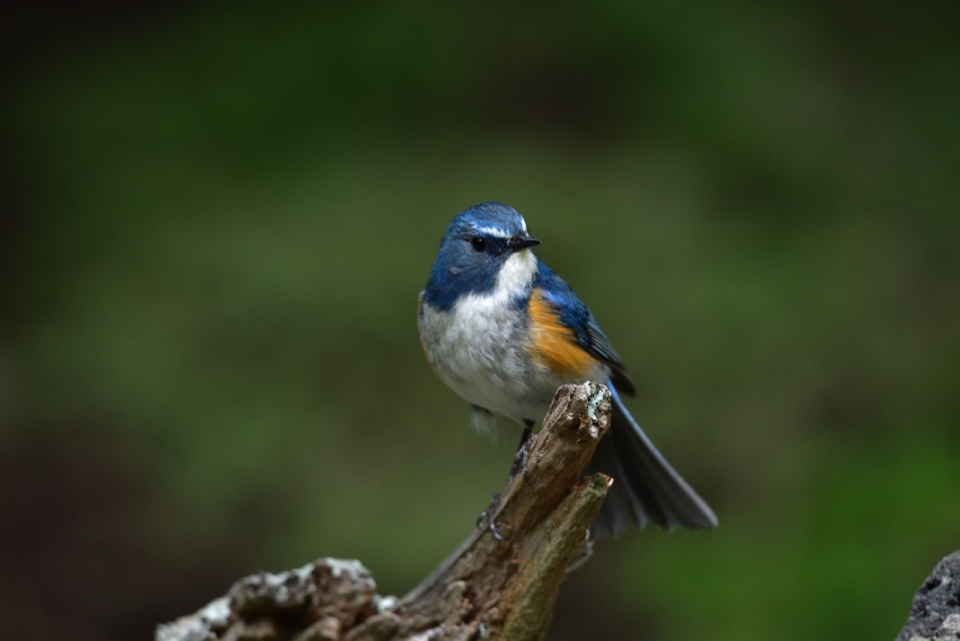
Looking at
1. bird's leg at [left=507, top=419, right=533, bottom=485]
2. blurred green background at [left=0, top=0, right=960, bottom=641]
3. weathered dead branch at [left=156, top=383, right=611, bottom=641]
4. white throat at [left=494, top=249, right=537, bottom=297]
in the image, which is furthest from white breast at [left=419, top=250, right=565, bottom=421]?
blurred green background at [left=0, top=0, right=960, bottom=641]

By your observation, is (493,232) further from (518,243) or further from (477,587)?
(477,587)

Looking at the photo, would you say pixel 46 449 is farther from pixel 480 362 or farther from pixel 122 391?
pixel 480 362

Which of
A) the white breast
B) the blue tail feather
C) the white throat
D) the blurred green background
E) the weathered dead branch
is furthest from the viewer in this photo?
the blurred green background

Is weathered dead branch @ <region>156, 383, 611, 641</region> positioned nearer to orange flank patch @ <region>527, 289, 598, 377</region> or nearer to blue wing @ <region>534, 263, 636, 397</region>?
orange flank patch @ <region>527, 289, 598, 377</region>

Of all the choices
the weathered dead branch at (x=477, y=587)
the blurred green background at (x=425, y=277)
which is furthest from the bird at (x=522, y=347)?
the blurred green background at (x=425, y=277)

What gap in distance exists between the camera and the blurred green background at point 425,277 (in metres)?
4.95

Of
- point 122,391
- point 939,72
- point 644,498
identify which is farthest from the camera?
point 939,72

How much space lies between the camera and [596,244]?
5570mm

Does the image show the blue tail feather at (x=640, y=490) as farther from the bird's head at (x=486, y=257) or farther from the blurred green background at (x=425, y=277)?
the blurred green background at (x=425, y=277)

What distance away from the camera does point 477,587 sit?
3367 millimetres

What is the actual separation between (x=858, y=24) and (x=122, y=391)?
15.4 ft

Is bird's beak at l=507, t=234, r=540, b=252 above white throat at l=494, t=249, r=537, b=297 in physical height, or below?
above

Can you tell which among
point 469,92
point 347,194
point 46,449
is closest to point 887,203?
point 469,92

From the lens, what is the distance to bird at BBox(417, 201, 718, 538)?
11.3ft
